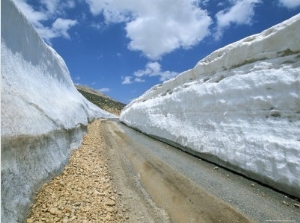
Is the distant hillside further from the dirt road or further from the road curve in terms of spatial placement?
the dirt road

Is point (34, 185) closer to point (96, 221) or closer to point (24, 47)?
point (96, 221)

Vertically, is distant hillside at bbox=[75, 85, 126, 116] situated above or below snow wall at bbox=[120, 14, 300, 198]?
above

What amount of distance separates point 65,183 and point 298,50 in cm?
680

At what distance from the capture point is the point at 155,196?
609cm

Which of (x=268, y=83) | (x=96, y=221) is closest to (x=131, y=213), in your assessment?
(x=96, y=221)

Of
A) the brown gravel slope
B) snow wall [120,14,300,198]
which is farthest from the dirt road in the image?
snow wall [120,14,300,198]

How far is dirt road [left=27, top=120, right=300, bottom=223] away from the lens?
4930mm

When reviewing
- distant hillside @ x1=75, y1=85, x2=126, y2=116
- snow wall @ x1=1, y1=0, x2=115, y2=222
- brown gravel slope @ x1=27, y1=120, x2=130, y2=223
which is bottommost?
brown gravel slope @ x1=27, y1=120, x2=130, y2=223

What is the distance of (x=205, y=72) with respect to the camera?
1109cm

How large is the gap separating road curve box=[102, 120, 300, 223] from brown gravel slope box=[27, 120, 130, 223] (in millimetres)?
424

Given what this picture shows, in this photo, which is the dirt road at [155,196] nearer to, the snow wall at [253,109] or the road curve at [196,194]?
the road curve at [196,194]

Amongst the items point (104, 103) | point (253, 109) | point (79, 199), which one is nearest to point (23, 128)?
point (79, 199)

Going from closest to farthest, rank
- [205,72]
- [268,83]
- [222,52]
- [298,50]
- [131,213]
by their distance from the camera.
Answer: [131,213] < [298,50] < [268,83] < [222,52] < [205,72]

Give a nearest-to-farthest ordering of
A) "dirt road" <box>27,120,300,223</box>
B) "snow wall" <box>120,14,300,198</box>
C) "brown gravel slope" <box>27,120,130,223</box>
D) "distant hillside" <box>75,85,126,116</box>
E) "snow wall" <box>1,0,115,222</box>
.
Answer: "snow wall" <box>1,0,115,222</box>
"brown gravel slope" <box>27,120,130,223</box>
"dirt road" <box>27,120,300,223</box>
"snow wall" <box>120,14,300,198</box>
"distant hillside" <box>75,85,126,116</box>
